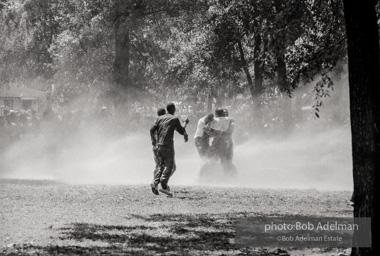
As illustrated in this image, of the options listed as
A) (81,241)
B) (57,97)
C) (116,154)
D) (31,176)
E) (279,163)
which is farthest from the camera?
(57,97)

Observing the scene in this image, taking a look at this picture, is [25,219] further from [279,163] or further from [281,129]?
[281,129]

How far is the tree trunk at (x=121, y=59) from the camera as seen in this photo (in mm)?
34781

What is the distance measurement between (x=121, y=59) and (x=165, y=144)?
20021 millimetres

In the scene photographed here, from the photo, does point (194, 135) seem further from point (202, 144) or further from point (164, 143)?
point (164, 143)

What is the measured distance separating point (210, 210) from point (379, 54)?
5.62 metres

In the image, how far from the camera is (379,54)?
29.1 ft

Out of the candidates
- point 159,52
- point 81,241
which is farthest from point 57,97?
point 81,241

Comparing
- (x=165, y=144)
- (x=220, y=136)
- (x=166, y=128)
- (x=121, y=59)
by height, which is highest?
(x=121, y=59)

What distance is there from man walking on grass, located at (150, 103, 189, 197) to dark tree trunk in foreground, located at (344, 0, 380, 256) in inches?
314

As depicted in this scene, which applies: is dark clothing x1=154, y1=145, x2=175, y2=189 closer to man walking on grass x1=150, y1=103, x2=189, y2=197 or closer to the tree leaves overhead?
man walking on grass x1=150, y1=103, x2=189, y2=197

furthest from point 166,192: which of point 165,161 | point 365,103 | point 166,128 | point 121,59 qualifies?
point 121,59

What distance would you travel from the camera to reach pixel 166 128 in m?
16.4

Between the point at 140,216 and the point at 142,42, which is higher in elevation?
the point at 142,42

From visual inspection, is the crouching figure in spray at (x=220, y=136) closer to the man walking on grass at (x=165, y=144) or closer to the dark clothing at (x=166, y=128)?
the man walking on grass at (x=165, y=144)
